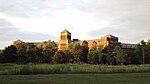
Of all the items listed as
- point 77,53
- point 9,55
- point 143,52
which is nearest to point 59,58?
point 77,53

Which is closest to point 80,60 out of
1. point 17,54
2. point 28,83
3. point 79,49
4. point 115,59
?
point 79,49

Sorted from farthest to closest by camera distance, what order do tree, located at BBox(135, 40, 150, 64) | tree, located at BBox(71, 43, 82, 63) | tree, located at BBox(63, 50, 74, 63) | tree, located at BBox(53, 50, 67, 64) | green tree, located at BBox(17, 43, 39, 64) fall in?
tree, located at BBox(71, 43, 82, 63)
tree, located at BBox(63, 50, 74, 63)
tree, located at BBox(53, 50, 67, 64)
green tree, located at BBox(17, 43, 39, 64)
tree, located at BBox(135, 40, 150, 64)

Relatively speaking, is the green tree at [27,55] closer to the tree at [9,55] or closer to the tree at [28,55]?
the tree at [28,55]

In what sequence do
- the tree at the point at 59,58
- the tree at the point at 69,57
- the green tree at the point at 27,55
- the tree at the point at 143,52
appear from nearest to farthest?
the tree at the point at 143,52
the green tree at the point at 27,55
the tree at the point at 59,58
the tree at the point at 69,57

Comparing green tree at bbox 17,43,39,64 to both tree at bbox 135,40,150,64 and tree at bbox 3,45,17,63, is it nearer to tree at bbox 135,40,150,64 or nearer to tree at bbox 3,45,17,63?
tree at bbox 3,45,17,63

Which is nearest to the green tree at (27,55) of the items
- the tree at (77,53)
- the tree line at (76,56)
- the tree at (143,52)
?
the tree line at (76,56)

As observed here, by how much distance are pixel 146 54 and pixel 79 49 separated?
3308 centimetres

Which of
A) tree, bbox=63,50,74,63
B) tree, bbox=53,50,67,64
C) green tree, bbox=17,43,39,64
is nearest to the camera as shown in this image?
green tree, bbox=17,43,39,64

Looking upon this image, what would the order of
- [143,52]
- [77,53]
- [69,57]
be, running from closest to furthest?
[143,52] < [69,57] < [77,53]

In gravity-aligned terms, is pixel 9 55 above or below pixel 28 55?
below

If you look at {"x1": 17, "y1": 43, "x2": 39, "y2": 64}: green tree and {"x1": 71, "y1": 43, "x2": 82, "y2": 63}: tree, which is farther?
{"x1": 71, "y1": 43, "x2": 82, "y2": 63}: tree

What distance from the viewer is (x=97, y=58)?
11556 centimetres

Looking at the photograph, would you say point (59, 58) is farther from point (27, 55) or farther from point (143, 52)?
point (143, 52)

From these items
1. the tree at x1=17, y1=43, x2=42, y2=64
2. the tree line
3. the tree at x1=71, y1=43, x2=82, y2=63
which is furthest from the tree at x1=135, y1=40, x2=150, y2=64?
the tree at x1=17, y1=43, x2=42, y2=64
